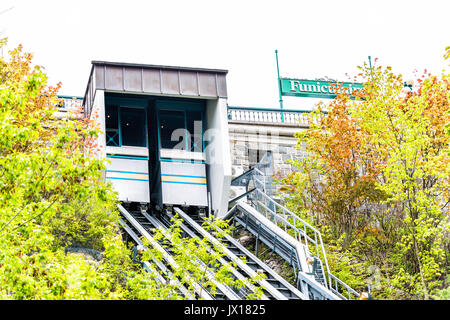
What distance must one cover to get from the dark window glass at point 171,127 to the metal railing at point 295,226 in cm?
319

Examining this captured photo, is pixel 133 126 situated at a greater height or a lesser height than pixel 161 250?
greater

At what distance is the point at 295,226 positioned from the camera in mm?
19703

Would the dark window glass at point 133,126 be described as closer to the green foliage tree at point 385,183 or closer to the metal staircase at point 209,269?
the metal staircase at point 209,269

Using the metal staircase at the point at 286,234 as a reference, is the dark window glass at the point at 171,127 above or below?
above

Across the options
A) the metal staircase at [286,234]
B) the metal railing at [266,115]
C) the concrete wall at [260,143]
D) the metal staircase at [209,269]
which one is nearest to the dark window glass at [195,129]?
the metal staircase at [286,234]

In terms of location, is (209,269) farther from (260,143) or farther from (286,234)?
(260,143)

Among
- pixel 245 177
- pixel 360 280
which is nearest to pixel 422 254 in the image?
pixel 360 280

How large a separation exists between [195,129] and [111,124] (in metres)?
2.99

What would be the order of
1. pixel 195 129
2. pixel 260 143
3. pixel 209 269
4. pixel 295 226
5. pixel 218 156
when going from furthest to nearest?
1. pixel 260 143
2. pixel 195 129
3. pixel 218 156
4. pixel 295 226
5. pixel 209 269

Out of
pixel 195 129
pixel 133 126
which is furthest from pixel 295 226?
pixel 133 126

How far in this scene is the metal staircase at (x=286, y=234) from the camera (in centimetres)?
1762
